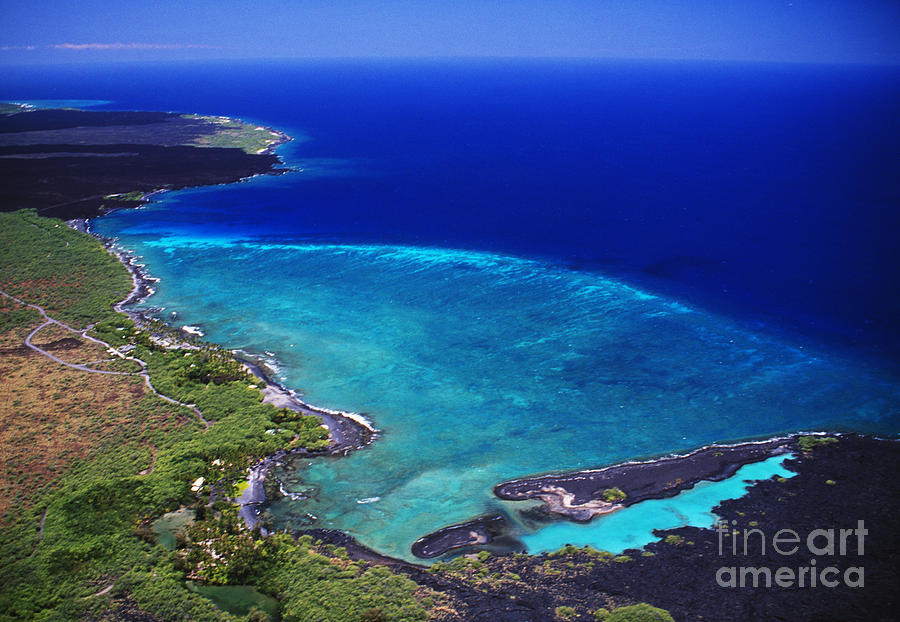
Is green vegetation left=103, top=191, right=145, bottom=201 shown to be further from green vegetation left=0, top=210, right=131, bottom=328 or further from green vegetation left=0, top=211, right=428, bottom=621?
green vegetation left=0, top=211, right=428, bottom=621

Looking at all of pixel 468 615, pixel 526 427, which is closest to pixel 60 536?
pixel 468 615

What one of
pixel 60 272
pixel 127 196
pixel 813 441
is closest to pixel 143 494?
pixel 813 441

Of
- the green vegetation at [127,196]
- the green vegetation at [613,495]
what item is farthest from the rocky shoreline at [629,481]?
the green vegetation at [127,196]

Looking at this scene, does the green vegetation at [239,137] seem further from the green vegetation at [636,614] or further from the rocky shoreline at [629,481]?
the green vegetation at [636,614]

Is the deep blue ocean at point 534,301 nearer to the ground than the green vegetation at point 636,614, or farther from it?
farther from it

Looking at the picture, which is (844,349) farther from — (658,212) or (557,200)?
(557,200)

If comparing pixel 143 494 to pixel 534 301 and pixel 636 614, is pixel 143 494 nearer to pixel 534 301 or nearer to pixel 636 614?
pixel 636 614

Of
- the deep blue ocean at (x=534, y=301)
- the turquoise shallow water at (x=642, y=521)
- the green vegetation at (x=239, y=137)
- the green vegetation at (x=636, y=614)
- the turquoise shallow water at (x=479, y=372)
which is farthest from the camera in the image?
the green vegetation at (x=239, y=137)
